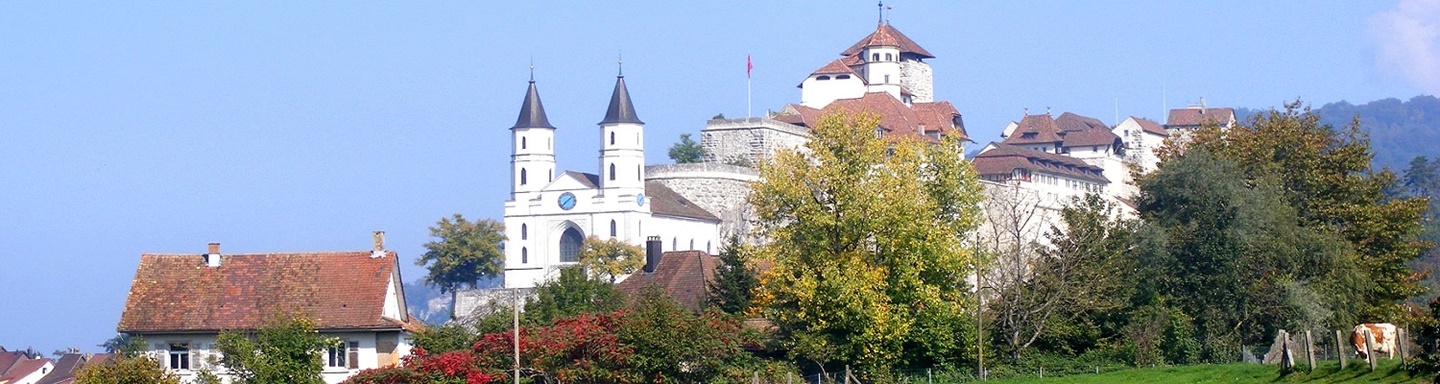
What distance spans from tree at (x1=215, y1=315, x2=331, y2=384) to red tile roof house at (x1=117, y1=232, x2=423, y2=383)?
3.58m

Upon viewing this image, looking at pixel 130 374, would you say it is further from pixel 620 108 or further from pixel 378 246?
pixel 620 108

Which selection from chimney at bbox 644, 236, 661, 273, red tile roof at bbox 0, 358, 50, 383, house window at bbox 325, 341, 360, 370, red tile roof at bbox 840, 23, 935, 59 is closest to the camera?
house window at bbox 325, 341, 360, 370

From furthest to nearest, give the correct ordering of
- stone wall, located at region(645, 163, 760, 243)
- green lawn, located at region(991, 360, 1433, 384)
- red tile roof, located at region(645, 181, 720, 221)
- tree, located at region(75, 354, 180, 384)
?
stone wall, located at region(645, 163, 760, 243) → red tile roof, located at region(645, 181, 720, 221) → tree, located at region(75, 354, 180, 384) → green lawn, located at region(991, 360, 1433, 384)

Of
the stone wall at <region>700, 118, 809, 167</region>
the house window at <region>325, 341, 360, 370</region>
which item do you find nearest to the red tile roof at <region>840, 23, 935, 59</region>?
the stone wall at <region>700, 118, 809, 167</region>

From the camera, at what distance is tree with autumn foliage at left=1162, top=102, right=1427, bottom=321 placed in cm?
5228

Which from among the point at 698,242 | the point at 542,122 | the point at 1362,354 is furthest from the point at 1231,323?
the point at 542,122

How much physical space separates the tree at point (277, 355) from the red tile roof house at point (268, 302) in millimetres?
3580

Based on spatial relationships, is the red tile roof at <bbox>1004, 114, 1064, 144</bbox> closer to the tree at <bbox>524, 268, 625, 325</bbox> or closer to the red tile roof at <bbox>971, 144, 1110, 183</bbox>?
the red tile roof at <bbox>971, 144, 1110, 183</bbox>

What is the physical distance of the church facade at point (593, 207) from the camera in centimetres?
9950

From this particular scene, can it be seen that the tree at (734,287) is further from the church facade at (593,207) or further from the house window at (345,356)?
the church facade at (593,207)

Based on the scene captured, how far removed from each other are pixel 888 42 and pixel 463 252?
3892cm

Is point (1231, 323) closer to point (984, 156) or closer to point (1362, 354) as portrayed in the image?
point (1362, 354)

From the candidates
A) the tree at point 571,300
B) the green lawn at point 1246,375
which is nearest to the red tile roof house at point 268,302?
the tree at point 571,300

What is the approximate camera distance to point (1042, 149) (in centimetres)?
13462
